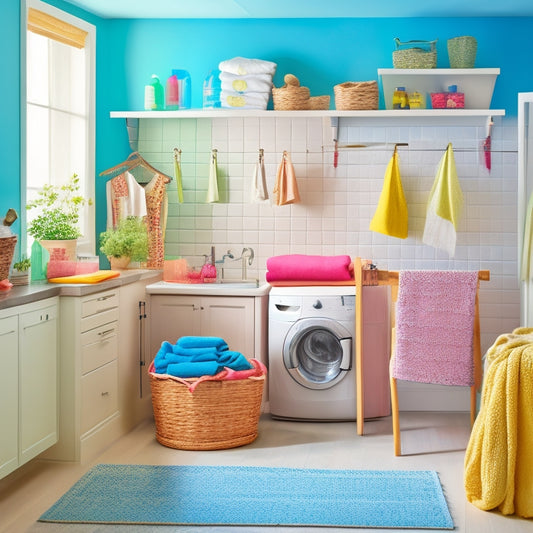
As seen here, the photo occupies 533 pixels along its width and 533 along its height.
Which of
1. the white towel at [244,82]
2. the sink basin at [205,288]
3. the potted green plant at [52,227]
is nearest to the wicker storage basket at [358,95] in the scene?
the white towel at [244,82]

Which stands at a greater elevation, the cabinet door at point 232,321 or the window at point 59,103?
the window at point 59,103

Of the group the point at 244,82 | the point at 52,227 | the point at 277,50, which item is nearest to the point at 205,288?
the point at 52,227

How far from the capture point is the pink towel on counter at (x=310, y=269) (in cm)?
477

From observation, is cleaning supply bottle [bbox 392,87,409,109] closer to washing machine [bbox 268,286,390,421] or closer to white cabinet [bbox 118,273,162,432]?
washing machine [bbox 268,286,390,421]

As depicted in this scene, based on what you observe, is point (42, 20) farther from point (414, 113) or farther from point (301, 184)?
point (414, 113)

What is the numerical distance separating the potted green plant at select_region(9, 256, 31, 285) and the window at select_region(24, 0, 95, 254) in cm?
46

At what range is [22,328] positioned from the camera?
341 cm

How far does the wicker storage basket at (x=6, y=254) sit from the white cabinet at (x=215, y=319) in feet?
4.21

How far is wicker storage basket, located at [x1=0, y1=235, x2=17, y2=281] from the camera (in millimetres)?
3590

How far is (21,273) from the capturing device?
3.87 metres

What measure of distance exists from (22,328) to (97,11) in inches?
96.6

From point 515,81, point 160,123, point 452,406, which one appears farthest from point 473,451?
point 160,123

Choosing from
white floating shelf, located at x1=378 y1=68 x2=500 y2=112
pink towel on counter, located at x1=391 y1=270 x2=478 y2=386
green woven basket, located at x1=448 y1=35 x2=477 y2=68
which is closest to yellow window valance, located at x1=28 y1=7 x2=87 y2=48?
white floating shelf, located at x1=378 y1=68 x2=500 y2=112

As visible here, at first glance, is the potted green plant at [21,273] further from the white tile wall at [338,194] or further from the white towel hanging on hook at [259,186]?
the white towel hanging on hook at [259,186]
